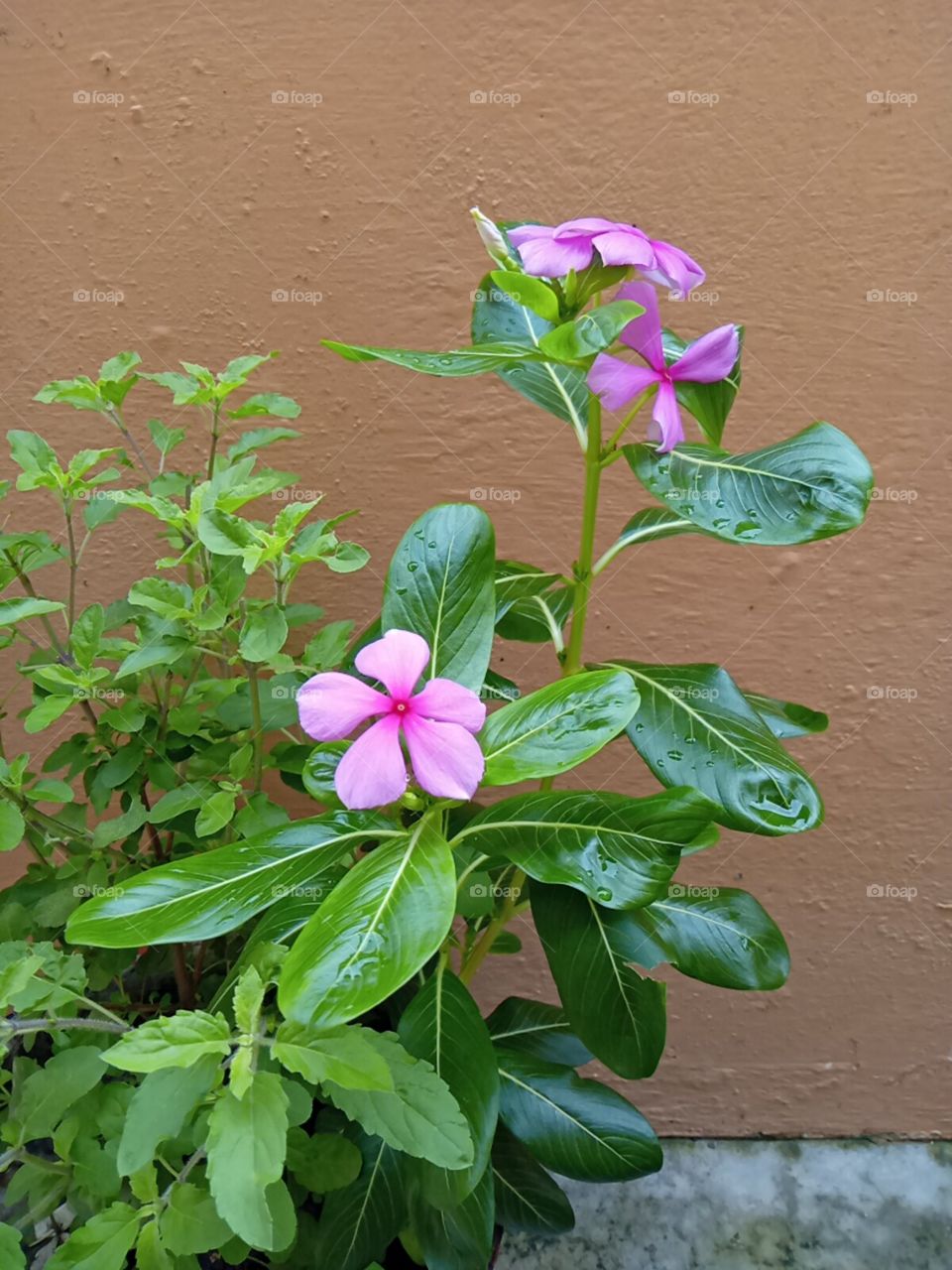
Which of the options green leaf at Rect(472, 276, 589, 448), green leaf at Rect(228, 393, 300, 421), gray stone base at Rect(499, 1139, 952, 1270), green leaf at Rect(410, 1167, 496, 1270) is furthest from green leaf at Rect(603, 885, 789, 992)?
gray stone base at Rect(499, 1139, 952, 1270)

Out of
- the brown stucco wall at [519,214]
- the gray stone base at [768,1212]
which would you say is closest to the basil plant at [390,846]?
the brown stucco wall at [519,214]

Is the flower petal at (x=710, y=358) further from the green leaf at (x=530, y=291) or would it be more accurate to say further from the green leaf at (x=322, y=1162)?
the green leaf at (x=322, y=1162)

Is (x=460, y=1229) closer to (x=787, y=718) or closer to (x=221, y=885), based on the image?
(x=221, y=885)

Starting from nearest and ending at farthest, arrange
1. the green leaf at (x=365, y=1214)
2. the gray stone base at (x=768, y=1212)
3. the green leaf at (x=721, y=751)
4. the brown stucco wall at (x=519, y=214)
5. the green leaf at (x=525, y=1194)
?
the green leaf at (x=721, y=751), the green leaf at (x=365, y=1214), the green leaf at (x=525, y=1194), the brown stucco wall at (x=519, y=214), the gray stone base at (x=768, y=1212)

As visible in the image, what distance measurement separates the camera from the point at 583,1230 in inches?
52.4

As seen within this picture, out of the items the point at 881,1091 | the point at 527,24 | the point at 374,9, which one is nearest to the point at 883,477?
the point at 527,24

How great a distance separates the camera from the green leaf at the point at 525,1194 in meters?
0.98

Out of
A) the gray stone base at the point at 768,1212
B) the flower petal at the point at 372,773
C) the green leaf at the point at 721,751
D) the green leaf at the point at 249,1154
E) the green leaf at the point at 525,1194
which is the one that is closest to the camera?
the green leaf at the point at 249,1154

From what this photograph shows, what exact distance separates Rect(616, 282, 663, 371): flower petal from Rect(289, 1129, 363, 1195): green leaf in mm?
719

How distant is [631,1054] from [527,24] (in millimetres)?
1122

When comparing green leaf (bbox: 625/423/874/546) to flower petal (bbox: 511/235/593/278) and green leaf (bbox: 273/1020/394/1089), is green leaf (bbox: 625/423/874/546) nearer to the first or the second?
flower petal (bbox: 511/235/593/278)

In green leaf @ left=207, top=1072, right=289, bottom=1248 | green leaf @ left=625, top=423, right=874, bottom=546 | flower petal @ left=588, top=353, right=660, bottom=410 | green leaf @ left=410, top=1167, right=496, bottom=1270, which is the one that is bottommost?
green leaf @ left=410, top=1167, right=496, bottom=1270

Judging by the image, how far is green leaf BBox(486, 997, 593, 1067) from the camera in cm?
104

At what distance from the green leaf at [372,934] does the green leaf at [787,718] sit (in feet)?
1.36
